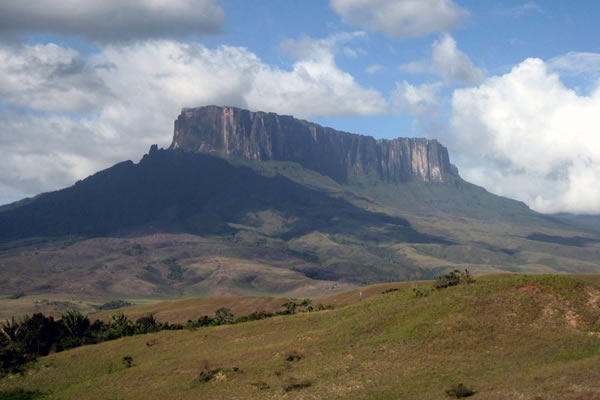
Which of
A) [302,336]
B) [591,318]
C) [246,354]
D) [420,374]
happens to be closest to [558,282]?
[591,318]

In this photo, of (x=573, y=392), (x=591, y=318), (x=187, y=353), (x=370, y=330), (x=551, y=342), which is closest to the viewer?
(x=573, y=392)

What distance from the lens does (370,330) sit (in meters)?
61.6

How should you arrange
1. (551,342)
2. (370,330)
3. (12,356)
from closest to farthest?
(551,342) → (370,330) → (12,356)

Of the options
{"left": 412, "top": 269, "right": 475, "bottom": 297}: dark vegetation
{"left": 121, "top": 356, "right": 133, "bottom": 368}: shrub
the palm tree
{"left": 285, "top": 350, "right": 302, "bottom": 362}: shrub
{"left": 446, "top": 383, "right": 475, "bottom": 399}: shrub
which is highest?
{"left": 412, "top": 269, "right": 475, "bottom": 297}: dark vegetation

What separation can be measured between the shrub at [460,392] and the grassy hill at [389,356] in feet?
2.37

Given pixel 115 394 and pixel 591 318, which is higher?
pixel 591 318

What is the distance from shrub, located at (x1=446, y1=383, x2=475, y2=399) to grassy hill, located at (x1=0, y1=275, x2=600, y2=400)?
0.72 metres

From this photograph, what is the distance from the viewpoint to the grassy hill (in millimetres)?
46594

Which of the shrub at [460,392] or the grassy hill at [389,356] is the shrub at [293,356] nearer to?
the grassy hill at [389,356]

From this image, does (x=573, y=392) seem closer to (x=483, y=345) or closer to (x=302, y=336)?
(x=483, y=345)

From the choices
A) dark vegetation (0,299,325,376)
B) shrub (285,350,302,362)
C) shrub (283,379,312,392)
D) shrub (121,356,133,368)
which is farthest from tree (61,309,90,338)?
shrub (283,379,312,392)

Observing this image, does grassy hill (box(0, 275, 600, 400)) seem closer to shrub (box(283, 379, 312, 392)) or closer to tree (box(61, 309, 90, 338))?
shrub (box(283, 379, 312, 392))

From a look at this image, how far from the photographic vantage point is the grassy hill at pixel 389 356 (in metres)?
46.6

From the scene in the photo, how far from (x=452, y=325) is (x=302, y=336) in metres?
15.5
